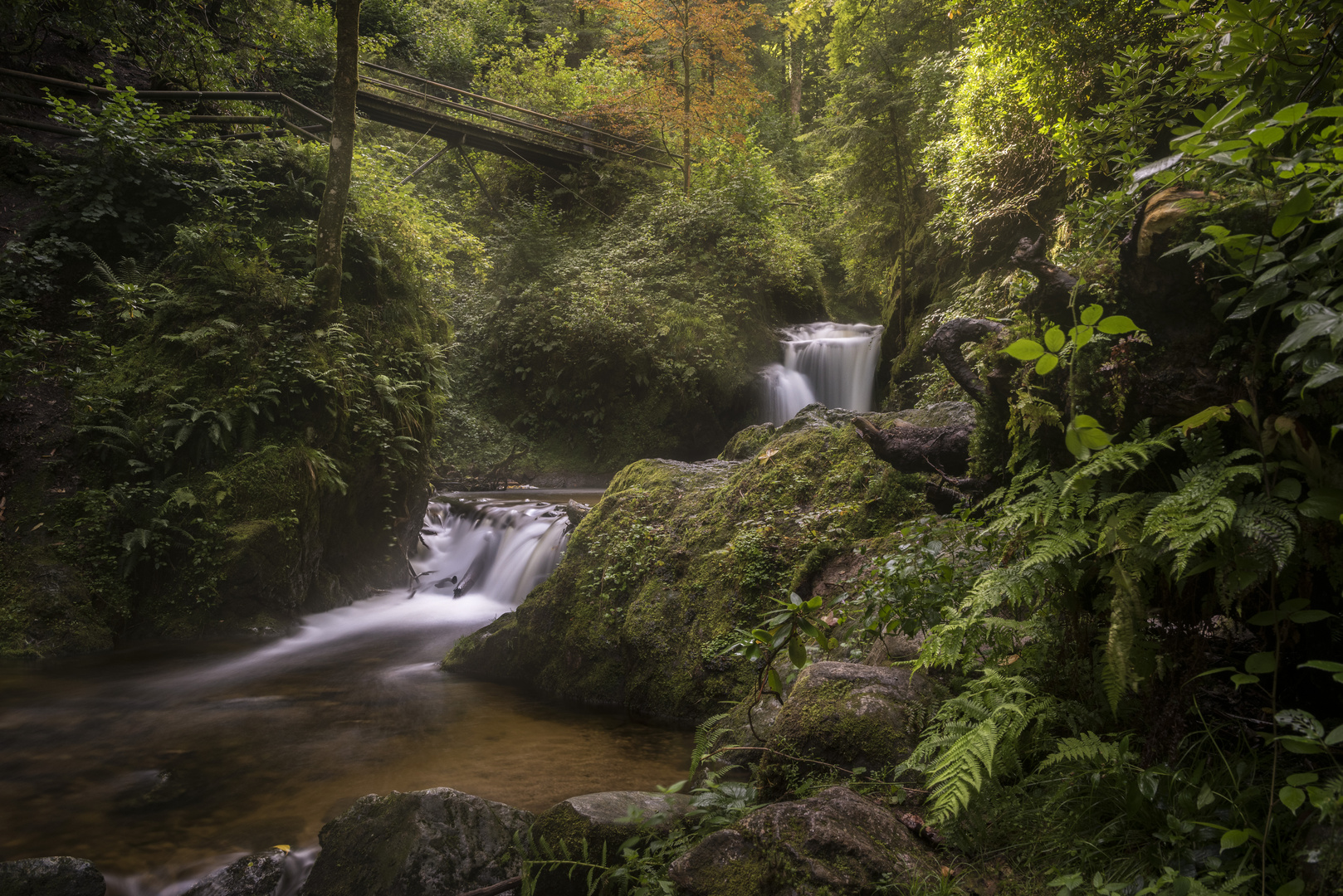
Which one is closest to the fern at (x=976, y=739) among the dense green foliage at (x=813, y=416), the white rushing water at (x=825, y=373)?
the dense green foliage at (x=813, y=416)

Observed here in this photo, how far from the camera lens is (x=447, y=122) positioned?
1605 centimetres

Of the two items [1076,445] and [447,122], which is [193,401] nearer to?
[1076,445]

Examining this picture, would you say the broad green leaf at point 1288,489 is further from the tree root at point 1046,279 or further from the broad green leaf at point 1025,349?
the tree root at point 1046,279

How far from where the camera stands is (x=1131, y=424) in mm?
2598

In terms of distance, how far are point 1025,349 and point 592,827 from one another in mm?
2490

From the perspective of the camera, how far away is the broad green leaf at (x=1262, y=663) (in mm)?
1707

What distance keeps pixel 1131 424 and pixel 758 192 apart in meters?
16.2

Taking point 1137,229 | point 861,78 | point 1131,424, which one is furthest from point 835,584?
point 861,78

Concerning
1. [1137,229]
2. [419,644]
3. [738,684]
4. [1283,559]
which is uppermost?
[1137,229]

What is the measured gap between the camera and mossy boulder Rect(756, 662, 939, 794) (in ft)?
9.12

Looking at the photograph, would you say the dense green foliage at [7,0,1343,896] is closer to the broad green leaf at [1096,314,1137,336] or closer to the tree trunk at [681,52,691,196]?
the broad green leaf at [1096,314,1137,336]

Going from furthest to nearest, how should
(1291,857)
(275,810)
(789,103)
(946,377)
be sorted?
(789,103) → (946,377) → (275,810) → (1291,857)

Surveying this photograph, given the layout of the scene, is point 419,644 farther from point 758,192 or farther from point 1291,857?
point 758,192

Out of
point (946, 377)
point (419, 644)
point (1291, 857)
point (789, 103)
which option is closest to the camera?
point (1291, 857)
